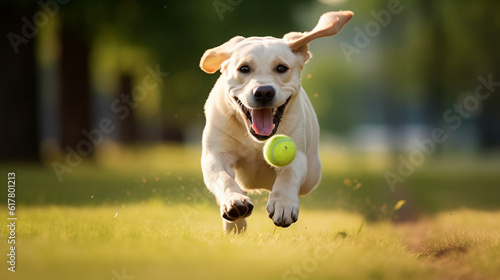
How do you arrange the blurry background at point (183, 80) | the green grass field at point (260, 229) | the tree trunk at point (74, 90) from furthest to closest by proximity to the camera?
the tree trunk at point (74, 90) → the blurry background at point (183, 80) → the green grass field at point (260, 229)

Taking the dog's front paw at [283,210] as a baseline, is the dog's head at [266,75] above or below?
above

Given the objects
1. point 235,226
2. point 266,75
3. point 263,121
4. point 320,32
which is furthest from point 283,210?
point 320,32

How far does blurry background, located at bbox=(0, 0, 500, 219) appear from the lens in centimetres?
961

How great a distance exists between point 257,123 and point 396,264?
1.49m

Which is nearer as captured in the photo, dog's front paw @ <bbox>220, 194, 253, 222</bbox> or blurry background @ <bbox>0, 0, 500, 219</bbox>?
dog's front paw @ <bbox>220, 194, 253, 222</bbox>

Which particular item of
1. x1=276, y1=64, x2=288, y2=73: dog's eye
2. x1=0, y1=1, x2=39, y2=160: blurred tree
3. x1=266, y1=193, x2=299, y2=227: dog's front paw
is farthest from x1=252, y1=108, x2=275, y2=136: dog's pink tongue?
x1=0, y1=1, x2=39, y2=160: blurred tree

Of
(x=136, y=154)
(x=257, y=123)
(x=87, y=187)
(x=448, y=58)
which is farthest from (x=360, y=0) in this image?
(x=257, y=123)

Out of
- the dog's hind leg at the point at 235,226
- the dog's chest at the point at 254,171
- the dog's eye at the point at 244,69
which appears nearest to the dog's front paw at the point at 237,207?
the dog's chest at the point at 254,171

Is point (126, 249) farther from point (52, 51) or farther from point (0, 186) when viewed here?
point (52, 51)

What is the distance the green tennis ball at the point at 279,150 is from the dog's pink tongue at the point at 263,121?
9 cm

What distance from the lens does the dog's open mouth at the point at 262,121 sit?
4.86 m

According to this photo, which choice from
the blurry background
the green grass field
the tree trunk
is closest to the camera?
the green grass field

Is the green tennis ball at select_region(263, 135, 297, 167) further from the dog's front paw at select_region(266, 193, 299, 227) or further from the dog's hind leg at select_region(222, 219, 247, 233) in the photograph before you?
the dog's hind leg at select_region(222, 219, 247, 233)

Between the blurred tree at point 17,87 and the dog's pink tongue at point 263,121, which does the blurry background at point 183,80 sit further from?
the dog's pink tongue at point 263,121
